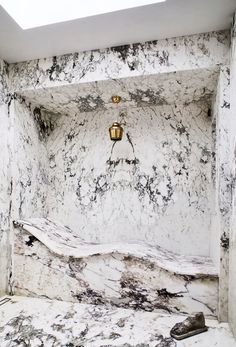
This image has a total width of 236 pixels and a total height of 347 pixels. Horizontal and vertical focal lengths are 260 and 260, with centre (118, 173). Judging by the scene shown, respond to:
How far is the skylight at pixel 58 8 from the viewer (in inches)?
70.8

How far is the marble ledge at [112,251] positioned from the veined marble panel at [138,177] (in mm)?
317

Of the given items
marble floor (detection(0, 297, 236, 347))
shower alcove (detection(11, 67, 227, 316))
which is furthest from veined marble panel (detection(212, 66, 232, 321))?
marble floor (detection(0, 297, 236, 347))

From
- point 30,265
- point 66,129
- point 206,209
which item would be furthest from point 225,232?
point 66,129

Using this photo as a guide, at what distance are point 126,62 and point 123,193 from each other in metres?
1.46

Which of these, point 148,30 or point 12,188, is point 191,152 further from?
point 12,188

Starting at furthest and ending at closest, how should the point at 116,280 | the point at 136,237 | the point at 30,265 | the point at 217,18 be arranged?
the point at 136,237 → the point at 30,265 → the point at 116,280 → the point at 217,18

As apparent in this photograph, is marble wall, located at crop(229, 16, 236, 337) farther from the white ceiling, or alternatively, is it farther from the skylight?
the skylight

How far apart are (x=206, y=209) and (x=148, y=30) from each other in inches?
74.2

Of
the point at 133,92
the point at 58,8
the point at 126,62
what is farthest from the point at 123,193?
the point at 58,8

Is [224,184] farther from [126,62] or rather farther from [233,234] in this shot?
[126,62]

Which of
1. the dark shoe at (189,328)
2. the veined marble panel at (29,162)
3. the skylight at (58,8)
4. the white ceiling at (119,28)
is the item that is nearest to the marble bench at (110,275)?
the dark shoe at (189,328)

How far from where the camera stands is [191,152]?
294 cm

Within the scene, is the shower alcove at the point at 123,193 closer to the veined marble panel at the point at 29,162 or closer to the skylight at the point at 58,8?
the veined marble panel at the point at 29,162

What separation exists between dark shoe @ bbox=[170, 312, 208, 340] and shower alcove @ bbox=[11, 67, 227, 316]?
0.20m
